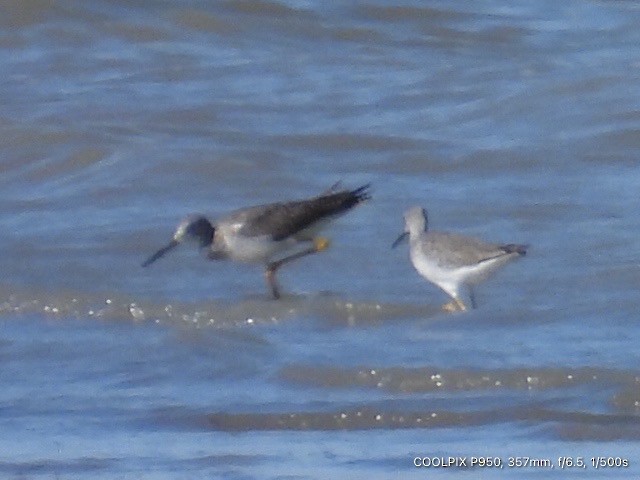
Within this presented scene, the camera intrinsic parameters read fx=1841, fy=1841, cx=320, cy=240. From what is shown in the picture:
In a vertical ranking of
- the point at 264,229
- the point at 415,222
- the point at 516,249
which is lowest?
the point at 264,229

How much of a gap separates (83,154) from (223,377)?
17.2 ft

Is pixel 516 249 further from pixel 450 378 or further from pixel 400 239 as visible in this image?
pixel 450 378

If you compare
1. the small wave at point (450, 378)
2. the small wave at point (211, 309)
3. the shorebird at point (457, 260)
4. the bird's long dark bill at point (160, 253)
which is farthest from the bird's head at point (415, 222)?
the small wave at point (450, 378)

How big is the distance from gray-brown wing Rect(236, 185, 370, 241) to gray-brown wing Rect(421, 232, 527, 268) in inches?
29.9

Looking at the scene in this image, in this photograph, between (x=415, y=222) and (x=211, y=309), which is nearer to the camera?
(x=211, y=309)

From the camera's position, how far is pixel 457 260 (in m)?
8.86

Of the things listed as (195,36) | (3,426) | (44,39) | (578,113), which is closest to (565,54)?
(578,113)

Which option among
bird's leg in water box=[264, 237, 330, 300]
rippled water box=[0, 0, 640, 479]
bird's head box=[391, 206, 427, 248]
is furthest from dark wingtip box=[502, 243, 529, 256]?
bird's leg in water box=[264, 237, 330, 300]

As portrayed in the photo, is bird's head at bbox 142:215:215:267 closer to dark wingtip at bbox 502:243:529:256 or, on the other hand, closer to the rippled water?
the rippled water

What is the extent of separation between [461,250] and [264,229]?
1267mm

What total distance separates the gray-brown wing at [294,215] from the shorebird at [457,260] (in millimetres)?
650

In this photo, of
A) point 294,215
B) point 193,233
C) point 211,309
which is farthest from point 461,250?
point 193,233

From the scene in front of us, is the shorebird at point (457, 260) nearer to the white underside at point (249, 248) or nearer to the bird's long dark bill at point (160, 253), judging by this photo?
the white underside at point (249, 248)

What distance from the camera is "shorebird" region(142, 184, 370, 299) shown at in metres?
9.66
